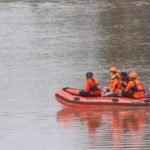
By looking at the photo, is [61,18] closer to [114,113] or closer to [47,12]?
[47,12]

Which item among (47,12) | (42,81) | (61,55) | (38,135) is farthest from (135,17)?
(38,135)

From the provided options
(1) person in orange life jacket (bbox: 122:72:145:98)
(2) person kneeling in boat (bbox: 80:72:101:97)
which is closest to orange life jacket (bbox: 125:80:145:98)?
(1) person in orange life jacket (bbox: 122:72:145:98)

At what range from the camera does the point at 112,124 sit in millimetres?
18547

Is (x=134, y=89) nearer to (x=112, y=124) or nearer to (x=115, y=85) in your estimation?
(x=115, y=85)

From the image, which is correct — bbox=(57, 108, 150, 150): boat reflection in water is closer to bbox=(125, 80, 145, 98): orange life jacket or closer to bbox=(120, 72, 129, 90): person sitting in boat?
bbox=(125, 80, 145, 98): orange life jacket

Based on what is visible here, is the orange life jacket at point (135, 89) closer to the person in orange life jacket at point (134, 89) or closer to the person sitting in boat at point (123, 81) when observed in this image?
the person in orange life jacket at point (134, 89)

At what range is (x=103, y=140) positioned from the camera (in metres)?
16.7

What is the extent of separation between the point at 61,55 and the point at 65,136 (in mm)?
14087

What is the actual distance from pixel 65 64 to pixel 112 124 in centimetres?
1043

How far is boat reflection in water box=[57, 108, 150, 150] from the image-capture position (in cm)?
1647

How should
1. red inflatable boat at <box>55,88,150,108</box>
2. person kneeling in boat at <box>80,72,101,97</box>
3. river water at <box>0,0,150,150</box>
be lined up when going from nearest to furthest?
river water at <box>0,0,150,150</box> < red inflatable boat at <box>55,88,150,108</box> < person kneeling in boat at <box>80,72,101,97</box>

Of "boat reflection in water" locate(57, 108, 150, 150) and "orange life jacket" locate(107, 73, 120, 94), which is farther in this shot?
"orange life jacket" locate(107, 73, 120, 94)

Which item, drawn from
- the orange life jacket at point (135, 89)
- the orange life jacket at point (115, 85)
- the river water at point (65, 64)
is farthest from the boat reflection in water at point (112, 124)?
the orange life jacket at point (115, 85)

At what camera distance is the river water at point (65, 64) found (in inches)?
683
